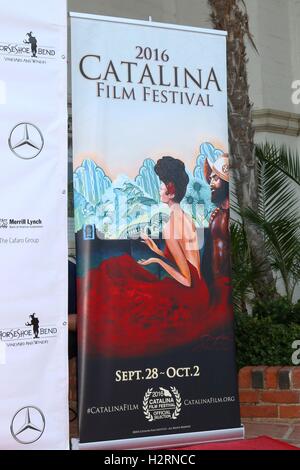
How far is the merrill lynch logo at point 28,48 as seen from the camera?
3.51 metres

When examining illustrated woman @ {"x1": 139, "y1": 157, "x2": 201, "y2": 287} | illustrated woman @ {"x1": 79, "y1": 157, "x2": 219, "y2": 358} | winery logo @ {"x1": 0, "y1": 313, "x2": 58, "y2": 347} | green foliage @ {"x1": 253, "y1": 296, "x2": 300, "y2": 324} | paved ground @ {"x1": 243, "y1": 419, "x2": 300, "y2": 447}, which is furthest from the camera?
green foliage @ {"x1": 253, "y1": 296, "x2": 300, "y2": 324}

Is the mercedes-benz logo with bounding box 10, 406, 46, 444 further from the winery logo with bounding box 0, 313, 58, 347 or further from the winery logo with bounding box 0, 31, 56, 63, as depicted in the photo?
the winery logo with bounding box 0, 31, 56, 63

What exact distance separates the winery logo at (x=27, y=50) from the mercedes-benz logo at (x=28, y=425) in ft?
5.94

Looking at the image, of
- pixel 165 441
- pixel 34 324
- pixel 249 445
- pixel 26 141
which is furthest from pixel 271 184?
pixel 34 324

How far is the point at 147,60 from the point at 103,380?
6.14 feet

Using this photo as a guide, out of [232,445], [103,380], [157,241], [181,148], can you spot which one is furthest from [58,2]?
[232,445]

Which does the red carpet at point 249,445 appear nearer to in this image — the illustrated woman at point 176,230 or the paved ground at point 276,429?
the paved ground at point 276,429

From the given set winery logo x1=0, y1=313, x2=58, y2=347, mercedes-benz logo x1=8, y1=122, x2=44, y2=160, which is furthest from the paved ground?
mercedes-benz logo x1=8, y1=122, x2=44, y2=160

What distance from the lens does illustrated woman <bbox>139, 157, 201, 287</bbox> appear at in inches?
156

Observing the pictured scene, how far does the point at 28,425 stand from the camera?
11.3ft

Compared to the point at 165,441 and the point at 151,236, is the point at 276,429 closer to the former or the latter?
the point at 165,441

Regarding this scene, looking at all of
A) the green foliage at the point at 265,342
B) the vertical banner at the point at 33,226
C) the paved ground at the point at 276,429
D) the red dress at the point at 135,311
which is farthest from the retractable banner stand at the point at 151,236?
the green foliage at the point at 265,342

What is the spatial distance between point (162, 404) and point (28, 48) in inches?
82.7
